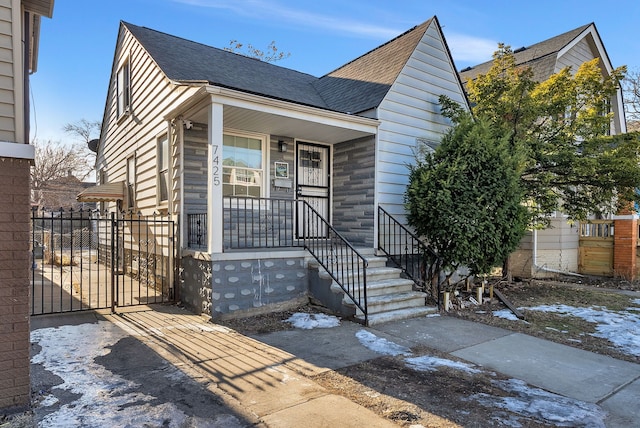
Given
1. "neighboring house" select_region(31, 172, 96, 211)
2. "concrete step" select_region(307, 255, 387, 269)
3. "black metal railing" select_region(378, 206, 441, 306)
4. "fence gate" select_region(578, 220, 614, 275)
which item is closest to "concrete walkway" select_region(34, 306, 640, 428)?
"black metal railing" select_region(378, 206, 441, 306)

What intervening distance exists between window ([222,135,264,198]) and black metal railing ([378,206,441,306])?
8.04ft

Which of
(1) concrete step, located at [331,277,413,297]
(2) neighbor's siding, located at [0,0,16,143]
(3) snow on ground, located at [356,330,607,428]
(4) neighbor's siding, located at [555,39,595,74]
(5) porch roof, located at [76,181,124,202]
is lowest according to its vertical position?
(3) snow on ground, located at [356,330,607,428]

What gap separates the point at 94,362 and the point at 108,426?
147 centimetres

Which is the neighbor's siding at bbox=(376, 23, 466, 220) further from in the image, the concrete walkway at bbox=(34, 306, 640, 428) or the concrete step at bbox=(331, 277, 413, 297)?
the concrete walkway at bbox=(34, 306, 640, 428)

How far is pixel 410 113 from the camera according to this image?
7.89 m

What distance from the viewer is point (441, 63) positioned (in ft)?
27.4

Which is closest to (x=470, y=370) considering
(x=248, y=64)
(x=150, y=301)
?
(x=150, y=301)

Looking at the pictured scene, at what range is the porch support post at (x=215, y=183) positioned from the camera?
5.44m

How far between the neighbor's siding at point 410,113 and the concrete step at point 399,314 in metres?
2.18

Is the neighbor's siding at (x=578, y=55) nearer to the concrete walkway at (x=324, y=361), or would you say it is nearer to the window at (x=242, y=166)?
the window at (x=242, y=166)

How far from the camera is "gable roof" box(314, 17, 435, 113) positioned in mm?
7703

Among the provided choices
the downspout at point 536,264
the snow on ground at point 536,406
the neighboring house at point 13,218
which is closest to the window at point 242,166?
the neighboring house at point 13,218

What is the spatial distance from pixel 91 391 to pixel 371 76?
24.6 feet

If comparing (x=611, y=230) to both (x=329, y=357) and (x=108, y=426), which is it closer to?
(x=329, y=357)
